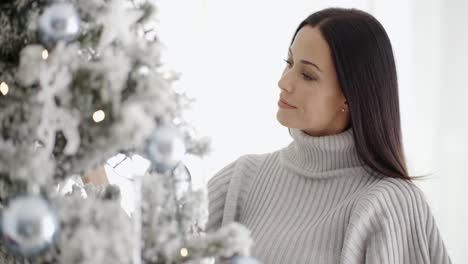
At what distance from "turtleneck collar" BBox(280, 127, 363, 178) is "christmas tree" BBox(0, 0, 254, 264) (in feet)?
2.22

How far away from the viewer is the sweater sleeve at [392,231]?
1288 millimetres

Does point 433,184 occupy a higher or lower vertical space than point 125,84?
lower

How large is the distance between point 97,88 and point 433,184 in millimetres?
1751

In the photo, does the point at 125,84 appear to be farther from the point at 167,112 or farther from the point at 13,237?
the point at 13,237

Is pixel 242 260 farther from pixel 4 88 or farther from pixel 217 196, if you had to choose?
pixel 217 196

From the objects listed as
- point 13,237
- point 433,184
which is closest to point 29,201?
point 13,237

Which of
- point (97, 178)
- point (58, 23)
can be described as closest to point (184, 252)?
point (58, 23)

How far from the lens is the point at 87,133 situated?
2.28 ft

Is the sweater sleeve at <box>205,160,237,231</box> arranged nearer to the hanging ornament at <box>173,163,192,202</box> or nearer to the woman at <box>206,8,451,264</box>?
the woman at <box>206,8,451,264</box>

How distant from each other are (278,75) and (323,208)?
3.47 ft

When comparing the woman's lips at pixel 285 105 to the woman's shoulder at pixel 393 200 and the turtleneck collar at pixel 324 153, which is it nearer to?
the turtleneck collar at pixel 324 153

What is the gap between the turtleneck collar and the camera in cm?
141

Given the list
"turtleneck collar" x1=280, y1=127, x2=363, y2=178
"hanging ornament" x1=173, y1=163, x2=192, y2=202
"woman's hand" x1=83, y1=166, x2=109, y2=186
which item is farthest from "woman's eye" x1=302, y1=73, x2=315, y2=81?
"hanging ornament" x1=173, y1=163, x2=192, y2=202

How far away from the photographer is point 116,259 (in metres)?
0.68
